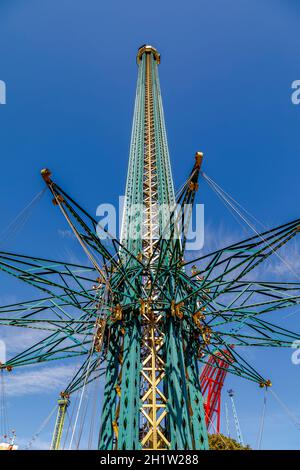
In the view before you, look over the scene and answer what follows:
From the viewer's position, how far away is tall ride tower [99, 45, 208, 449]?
1020cm

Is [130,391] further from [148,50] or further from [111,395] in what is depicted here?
[148,50]

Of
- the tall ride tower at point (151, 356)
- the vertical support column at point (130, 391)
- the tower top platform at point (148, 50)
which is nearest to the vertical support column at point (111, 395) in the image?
the tall ride tower at point (151, 356)

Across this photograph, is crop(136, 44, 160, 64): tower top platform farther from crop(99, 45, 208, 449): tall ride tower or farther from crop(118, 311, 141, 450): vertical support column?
crop(118, 311, 141, 450): vertical support column

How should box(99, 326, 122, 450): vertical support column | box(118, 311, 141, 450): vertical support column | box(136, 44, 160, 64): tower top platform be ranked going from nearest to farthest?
1. box(118, 311, 141, 450): vertical support column
2. box(99, 326, 122, 450): vertical support column
3. box(136, 44, 160, 64): tower top platform

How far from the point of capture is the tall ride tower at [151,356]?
10.2 meters

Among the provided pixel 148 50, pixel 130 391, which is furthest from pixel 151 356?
pixel 148 50

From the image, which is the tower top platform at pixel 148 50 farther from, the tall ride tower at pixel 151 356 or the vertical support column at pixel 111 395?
the vertical support column at pixel 111 395

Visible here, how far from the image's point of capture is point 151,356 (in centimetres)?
1235

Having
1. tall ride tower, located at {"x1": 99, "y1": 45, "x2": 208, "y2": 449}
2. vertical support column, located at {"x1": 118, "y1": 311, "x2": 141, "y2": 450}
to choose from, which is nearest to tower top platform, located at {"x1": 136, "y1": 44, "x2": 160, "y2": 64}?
tall ride tower, located at {"x1": 99, "y1": 45, "x2": 208, "y2": 449}

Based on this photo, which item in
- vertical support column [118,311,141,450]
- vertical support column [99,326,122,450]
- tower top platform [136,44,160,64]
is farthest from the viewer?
tower top platform [136,44,160,64]

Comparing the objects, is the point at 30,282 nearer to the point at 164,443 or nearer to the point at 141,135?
the point at 164,443
